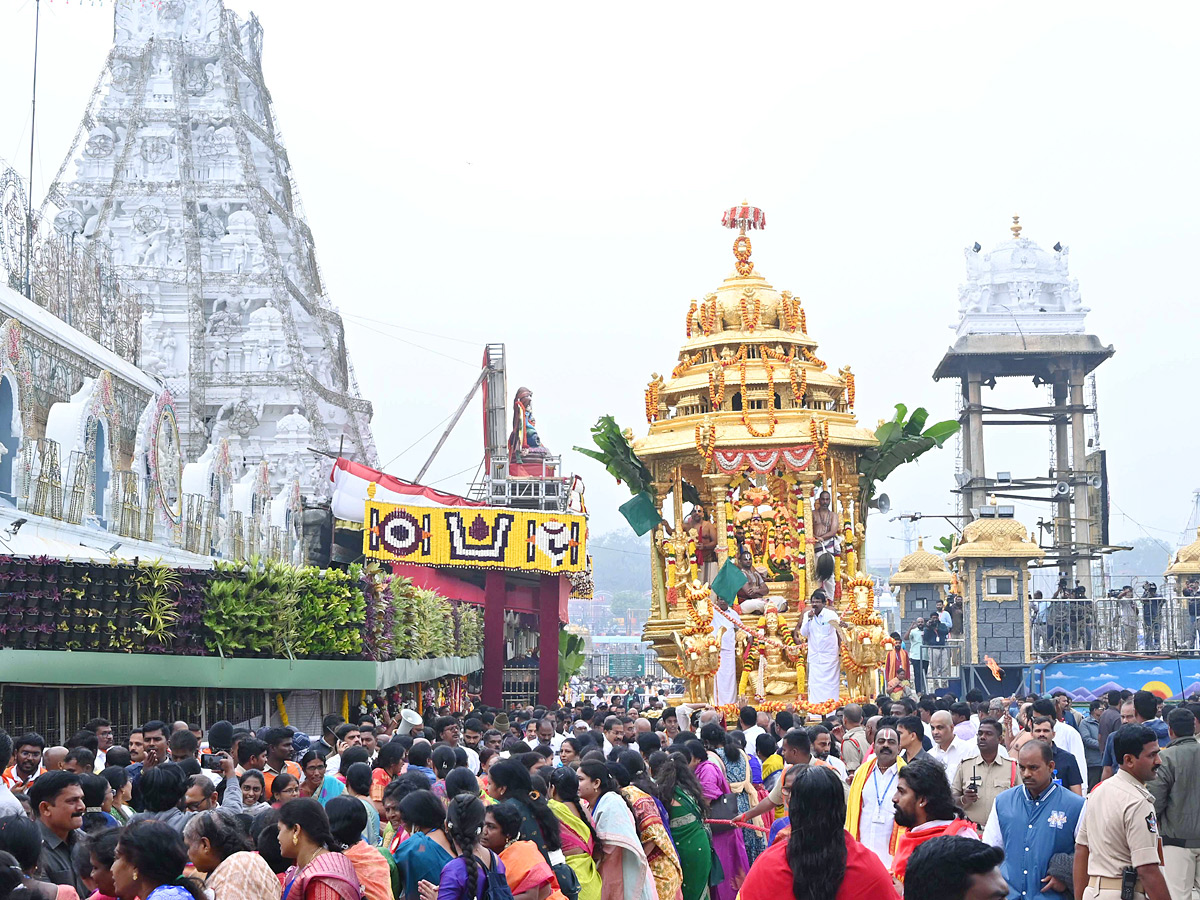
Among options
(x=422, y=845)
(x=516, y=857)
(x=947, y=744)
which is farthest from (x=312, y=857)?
(x=947, y=744)

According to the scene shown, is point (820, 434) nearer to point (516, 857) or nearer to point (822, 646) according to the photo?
point (822, 646)

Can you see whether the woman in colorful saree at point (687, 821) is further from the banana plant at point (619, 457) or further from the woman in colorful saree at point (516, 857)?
the banana plant at point (619, 457)

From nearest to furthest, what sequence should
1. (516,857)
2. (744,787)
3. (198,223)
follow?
(516,857) → (744,787) → (198,223)

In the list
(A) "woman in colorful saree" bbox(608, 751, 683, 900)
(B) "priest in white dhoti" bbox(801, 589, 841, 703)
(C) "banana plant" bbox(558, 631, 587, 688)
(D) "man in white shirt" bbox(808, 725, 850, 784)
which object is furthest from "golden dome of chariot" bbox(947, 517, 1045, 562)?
(A) "woman in colorful saree" bbox(608, 751, 683, 900)

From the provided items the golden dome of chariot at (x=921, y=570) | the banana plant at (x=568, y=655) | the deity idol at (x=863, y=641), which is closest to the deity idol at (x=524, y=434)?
the banana plant at (x=568, y=655)

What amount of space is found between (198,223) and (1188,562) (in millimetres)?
37284

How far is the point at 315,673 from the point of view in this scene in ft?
61.0

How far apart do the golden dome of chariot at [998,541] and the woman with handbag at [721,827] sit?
19.4m

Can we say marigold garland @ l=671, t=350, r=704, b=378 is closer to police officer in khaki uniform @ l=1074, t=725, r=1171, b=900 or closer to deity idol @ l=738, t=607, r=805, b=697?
deity idol @ l=738, t=607, r=805, b=697

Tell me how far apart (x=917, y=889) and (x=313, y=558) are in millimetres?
39497

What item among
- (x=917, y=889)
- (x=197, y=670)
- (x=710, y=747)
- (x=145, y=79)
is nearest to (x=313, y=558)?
(x=145, y=79)

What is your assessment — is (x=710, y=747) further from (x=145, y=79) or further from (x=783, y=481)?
(x=145, y=79)

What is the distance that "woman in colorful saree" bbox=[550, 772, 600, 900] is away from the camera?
8.34m

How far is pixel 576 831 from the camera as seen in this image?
844 centimetres
